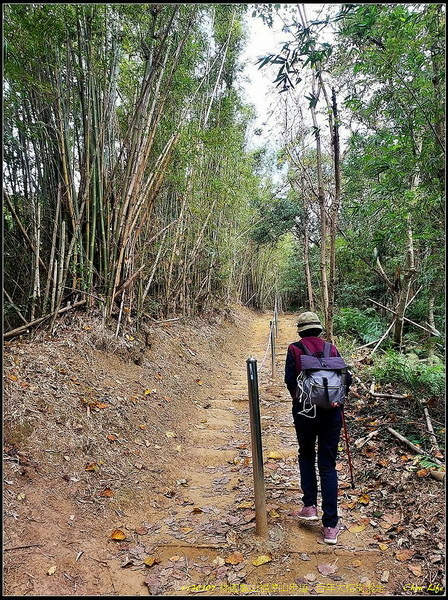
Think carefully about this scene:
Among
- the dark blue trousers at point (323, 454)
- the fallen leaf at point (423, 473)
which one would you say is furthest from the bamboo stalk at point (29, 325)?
the fallen leaf at point (423, 473)

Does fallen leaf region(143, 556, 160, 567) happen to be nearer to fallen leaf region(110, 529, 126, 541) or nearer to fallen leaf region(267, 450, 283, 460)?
fallen leaf region(110, 529, 126, 541)

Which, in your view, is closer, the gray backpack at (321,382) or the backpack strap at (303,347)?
the gray backpack at (321,382)

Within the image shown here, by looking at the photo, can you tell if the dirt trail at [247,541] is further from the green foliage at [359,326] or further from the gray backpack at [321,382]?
the green foliage at [359,326]

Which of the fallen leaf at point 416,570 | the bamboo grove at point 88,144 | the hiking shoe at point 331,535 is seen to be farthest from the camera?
the bamboo grove at point 88,144

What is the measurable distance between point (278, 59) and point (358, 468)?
3.11m

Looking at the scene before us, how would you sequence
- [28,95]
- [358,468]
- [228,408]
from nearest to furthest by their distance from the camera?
[358,468], [28,95], [228,408]

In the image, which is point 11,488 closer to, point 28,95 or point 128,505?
point 128,505

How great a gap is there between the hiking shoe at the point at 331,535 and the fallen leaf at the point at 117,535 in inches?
49.5

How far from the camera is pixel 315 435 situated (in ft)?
8.36

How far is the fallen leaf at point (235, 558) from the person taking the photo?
2122 millimetres

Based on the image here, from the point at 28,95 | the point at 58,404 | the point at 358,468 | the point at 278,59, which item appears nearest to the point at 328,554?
the point at 358,468

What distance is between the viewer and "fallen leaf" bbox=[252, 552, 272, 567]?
A: 6.90 ft

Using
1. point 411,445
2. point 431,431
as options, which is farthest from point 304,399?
point 431,431

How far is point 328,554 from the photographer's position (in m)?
2.18
